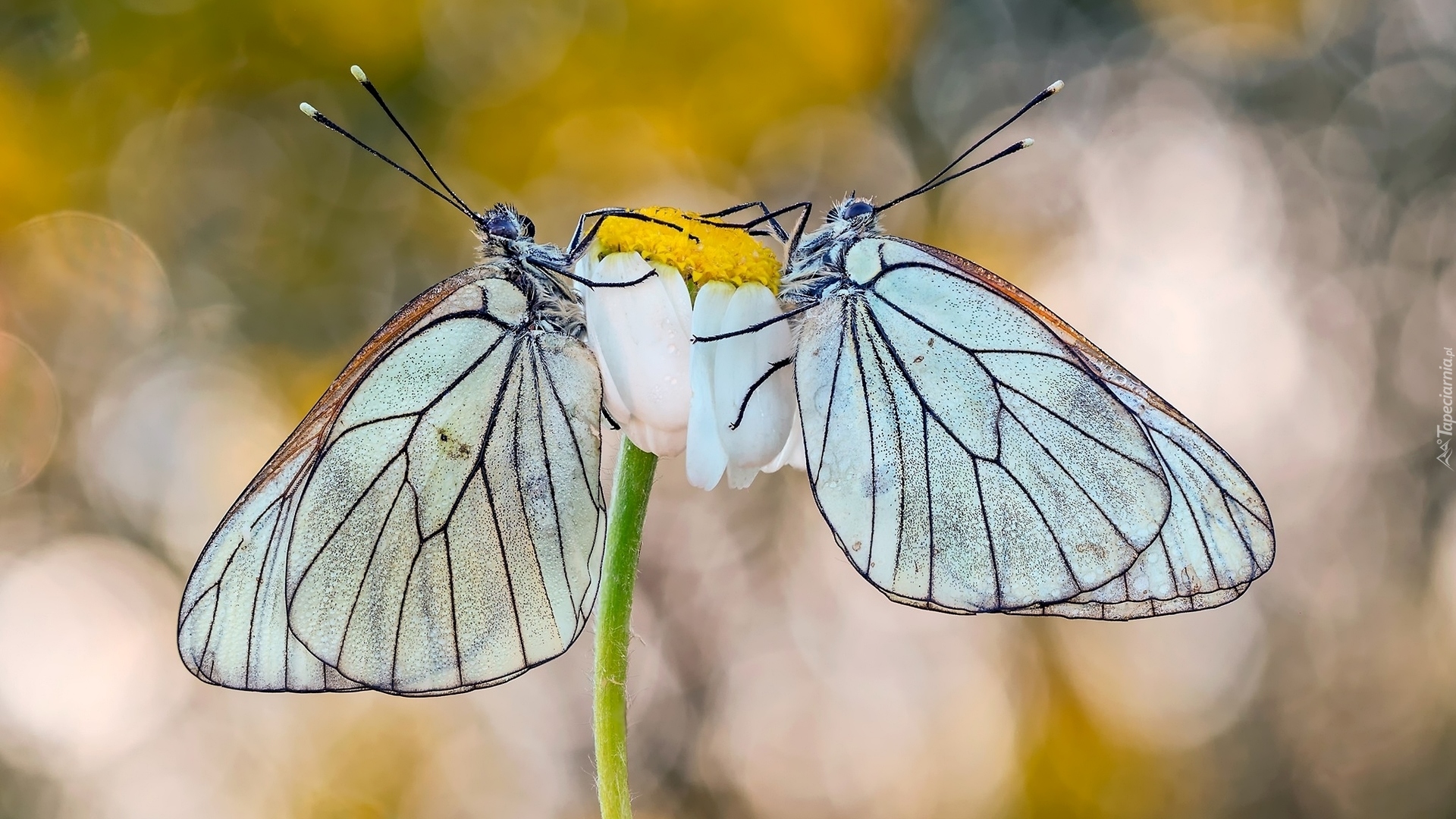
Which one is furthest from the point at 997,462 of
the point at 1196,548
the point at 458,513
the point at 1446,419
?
the point at 1446,419

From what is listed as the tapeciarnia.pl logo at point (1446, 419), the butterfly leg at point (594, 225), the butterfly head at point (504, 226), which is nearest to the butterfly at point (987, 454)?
the butterfly leg at point (594, 225)

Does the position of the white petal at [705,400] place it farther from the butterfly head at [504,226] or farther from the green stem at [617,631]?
the butterfly head at [504,226]

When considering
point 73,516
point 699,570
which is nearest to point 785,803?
point 699,570

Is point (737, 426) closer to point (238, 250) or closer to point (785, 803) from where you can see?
point (238, 250)

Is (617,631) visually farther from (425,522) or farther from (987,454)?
(987,454)

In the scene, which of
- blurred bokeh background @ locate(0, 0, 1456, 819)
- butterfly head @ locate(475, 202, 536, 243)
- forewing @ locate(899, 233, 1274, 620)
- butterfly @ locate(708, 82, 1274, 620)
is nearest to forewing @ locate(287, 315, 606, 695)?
butterfly head @ locate(475, 202, 536, 243)

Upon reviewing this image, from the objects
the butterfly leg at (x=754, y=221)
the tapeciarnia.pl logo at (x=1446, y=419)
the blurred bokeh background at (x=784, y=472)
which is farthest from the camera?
the tapeciarnia.pl logo at (x=1446, y=419)
